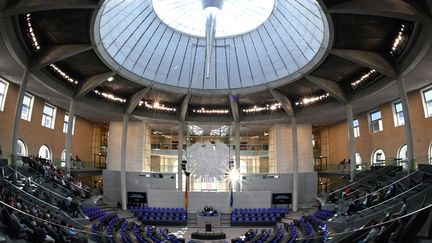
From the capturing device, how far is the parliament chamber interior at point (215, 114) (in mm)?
19906

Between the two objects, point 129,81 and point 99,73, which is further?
point 129,81

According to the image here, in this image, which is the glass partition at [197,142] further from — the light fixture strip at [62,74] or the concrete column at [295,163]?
the light fixture strip at [62,74]

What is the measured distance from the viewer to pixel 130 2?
95.8 feet

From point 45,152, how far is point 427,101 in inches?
1609

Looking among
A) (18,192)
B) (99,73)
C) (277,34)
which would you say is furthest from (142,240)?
(277,34)

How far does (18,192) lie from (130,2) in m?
19.0

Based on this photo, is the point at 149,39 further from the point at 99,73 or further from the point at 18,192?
the point at 18,192

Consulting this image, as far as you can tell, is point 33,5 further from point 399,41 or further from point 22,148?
point 399,41

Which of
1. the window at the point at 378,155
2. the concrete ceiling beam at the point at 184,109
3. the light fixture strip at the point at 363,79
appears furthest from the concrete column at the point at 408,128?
the concrete ceiling beam at the point at 184,109

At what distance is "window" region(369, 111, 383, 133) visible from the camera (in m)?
37.4

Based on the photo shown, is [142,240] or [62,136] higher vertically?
[62,136]

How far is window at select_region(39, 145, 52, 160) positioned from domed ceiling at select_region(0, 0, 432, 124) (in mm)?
5358

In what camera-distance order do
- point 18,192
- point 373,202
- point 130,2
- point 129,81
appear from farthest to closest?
point 129,81, point 130,2, point 373,202, point 18,192

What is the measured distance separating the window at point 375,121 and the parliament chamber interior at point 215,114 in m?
0.13
